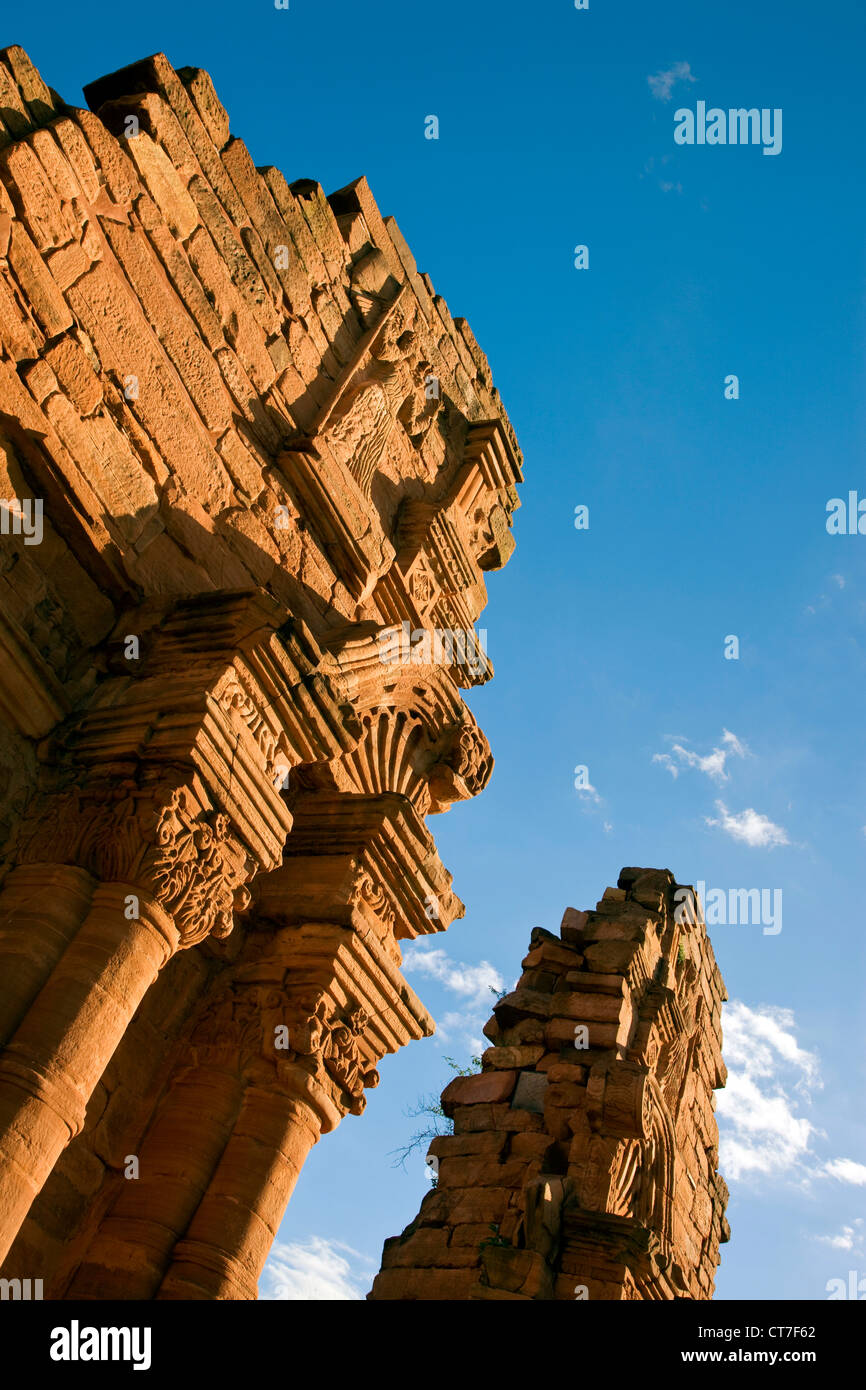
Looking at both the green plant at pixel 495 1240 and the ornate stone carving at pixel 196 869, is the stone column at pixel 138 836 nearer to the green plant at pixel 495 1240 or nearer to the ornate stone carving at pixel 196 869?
the ornate stone carving at pixel 196 869

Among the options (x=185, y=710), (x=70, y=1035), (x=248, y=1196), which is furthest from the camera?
(x=248, y=1196)

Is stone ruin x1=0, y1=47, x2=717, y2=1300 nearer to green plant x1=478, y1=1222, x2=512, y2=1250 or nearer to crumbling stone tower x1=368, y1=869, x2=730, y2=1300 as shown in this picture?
green plant x1=478, y1=1222, x2=512, y2=1250

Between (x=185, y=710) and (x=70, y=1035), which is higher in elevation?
(x=185, y=710)

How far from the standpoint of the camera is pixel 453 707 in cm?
725

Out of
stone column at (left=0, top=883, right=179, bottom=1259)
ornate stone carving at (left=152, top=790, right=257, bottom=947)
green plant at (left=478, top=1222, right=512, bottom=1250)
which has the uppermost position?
green plant at (left=478, top=1222, right=512, bottom=1250)

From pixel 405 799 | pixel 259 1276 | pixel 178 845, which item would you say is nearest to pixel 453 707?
pixel 405 799

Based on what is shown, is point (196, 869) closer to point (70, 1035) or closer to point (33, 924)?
A: point (33, 924)

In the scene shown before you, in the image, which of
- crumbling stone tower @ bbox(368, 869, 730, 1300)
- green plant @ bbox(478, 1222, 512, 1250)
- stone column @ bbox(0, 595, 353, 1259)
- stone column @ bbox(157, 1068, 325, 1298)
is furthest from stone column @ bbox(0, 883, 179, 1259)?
green plant @ bbox(478, 1222, 512, 1250)

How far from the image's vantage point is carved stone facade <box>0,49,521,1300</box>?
15.1 ft

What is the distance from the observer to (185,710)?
4824mm

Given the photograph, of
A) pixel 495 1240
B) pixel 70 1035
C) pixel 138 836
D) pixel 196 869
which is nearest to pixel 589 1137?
pixel 495 1240

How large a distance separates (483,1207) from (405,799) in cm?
489

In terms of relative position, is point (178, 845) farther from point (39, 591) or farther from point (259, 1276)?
point (259, 1276)

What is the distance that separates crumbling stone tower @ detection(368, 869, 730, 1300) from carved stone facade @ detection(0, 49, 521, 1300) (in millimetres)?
3363
